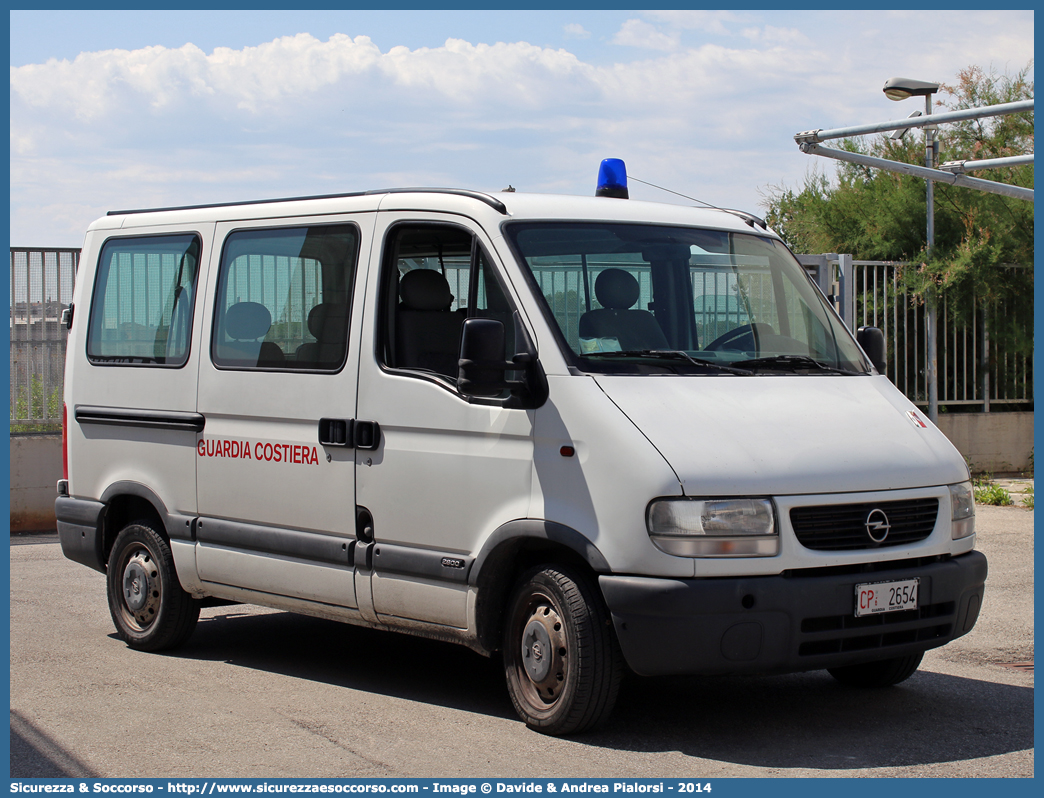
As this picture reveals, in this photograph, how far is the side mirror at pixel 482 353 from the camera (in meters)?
5.61

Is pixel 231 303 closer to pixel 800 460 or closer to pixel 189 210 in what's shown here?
pixel 189 210

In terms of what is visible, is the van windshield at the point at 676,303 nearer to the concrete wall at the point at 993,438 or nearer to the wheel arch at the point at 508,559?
the wheel arch at the point at 508,559

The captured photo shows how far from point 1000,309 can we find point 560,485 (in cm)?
1425

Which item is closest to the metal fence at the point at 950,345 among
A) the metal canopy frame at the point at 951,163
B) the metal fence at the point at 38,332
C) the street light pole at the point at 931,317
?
the street light pole at the point at 931,317

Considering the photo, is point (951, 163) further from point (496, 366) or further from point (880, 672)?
point (496, 366)

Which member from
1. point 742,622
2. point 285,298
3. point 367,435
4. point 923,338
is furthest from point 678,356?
point 923,338

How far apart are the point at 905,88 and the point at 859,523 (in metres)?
13.5

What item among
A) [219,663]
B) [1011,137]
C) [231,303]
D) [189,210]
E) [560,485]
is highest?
[1011,137]

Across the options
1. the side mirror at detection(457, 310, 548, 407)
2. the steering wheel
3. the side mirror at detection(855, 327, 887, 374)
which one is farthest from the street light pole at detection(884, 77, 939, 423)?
the side mirror at detection(457, 310, 548, 407)

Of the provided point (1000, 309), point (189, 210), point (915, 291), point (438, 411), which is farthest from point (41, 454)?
point (1000, 309)

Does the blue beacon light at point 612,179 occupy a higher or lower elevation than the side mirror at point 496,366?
higher

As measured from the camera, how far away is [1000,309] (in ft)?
60.0

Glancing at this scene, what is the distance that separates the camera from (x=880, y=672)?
660 centimetres

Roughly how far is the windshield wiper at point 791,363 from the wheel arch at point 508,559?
4.05ft
